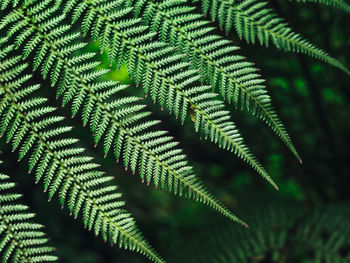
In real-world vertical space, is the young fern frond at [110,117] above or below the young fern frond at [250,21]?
below

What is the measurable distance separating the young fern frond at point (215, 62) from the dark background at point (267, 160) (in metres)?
0.71

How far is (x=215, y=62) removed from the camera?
1.08 metres

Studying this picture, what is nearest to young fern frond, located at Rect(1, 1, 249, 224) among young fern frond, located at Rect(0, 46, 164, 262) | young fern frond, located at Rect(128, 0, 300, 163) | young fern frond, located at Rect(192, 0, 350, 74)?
young fern frond, located at Rect(0, 46, 164, 262)

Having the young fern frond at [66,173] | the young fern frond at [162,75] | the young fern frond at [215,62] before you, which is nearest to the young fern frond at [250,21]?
the young fern frond at [215,62]

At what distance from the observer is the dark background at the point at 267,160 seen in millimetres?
2148

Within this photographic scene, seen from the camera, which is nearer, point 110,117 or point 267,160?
point 110,117

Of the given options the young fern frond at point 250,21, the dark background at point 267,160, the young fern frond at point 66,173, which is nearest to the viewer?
the young fern frond at point 66,173

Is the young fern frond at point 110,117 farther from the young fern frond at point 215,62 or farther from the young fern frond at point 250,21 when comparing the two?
the young fern frond at point 250,21

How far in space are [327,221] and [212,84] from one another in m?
1.38

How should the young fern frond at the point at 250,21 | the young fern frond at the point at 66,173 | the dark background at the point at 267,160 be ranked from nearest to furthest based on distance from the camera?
the young fern frond at the point at 66,173
the young fern frond at the point at 250,21
the dark background at the point at 267,160

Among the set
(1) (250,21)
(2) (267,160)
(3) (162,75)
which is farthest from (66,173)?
(2) (267,160)

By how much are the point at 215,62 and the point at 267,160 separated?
1.99 meters

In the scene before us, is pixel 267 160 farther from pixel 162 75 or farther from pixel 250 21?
pixel 162 75

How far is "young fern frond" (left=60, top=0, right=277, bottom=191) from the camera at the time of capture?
101 cm
